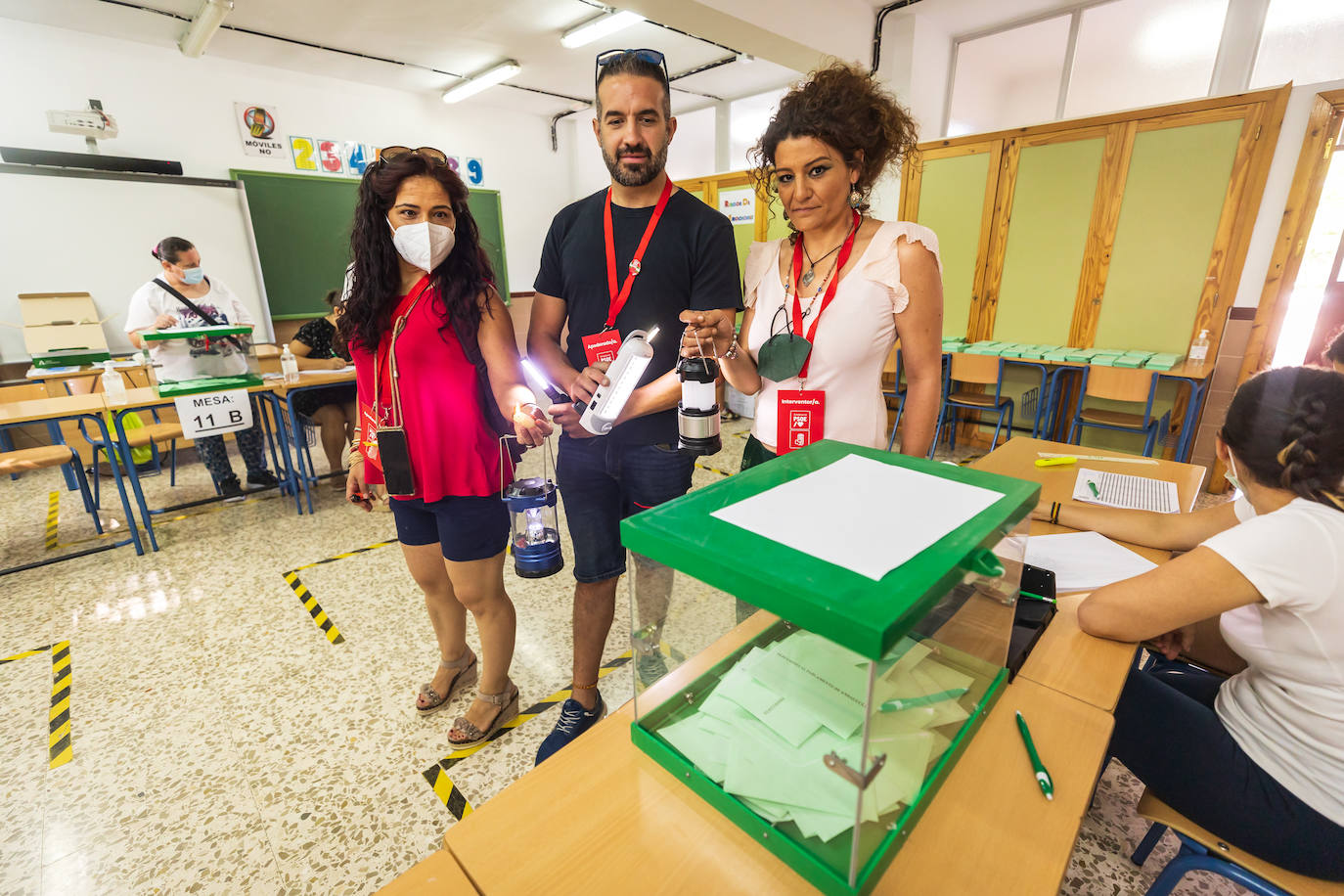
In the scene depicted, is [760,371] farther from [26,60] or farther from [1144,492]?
[26,60]

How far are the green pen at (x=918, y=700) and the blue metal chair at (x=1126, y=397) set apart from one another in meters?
3.95

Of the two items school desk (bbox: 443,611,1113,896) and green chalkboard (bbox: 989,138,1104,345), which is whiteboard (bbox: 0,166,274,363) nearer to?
school desk (bbox: 443,611,1113,896)

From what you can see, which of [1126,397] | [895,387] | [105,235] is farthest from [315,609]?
[1126,397]

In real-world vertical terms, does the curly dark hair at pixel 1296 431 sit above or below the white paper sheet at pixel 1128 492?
above

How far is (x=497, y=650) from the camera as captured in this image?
1.74 m

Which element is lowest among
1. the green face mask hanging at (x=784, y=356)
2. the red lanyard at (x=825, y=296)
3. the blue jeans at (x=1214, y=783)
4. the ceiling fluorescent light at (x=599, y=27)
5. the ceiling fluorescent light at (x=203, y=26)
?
the blue jeans at (x=1214, y=783)

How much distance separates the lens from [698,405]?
3.66 feet

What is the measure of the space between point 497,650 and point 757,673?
123cm

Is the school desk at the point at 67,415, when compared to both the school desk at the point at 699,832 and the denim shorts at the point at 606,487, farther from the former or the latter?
the school desk at the point at 699,832

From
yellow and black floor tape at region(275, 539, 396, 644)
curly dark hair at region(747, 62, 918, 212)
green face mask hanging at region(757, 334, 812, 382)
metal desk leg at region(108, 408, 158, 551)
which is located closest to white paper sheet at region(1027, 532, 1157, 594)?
green face mask hanging at region(757, 334, 812, 382)

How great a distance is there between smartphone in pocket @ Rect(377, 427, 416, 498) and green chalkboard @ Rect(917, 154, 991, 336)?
473 cm

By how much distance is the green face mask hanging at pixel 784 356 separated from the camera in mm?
1258

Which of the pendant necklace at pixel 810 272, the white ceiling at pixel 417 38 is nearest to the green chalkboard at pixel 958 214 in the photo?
the white ceiling at pixel 417 38

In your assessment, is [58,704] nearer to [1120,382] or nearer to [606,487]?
[606,487]
